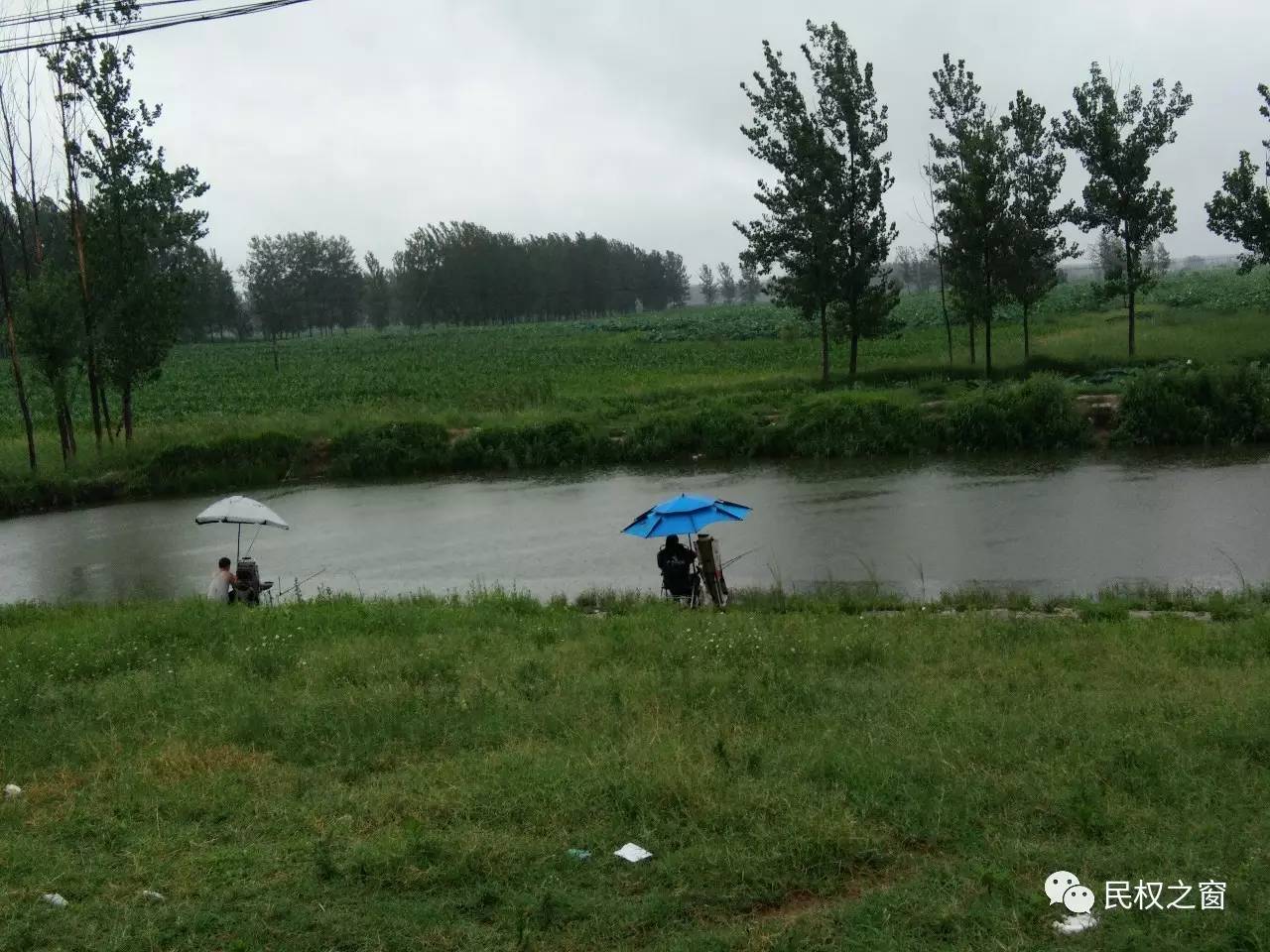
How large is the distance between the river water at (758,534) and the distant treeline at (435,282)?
8144cm

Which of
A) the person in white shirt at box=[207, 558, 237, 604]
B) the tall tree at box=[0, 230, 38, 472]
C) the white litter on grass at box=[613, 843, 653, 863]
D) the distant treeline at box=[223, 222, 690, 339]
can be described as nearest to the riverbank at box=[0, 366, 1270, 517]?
the tall tree at box=[0, 230, 38, 472]

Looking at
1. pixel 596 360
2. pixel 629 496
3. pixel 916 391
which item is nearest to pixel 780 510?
pixel 629 496

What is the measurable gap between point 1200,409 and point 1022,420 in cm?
398

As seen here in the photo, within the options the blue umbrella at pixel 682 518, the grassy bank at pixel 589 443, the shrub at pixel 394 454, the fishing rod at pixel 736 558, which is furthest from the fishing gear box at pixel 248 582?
the shrub at pixel 394 454

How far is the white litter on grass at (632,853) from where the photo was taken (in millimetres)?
5848

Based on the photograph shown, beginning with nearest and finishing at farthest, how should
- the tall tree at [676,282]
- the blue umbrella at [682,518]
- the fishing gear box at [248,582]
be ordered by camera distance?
1. the blue umbrella at [682,518]
2. the fishing gear box at [248,582]
3. the tall tree at [676,282]

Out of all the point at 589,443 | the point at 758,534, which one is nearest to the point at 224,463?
the point at 589,443

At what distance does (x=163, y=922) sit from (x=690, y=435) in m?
25.1

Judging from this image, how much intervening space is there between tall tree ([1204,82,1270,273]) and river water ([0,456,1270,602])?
12.7 meters

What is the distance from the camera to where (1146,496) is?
65.7 ft

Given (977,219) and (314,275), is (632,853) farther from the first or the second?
(314,275)

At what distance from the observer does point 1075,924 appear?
15.7 ft

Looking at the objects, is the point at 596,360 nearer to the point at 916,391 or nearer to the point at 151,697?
the point at 916,391

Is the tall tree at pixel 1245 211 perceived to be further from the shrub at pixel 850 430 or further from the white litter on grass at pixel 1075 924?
the white litter on grass at pixel 1075 924
